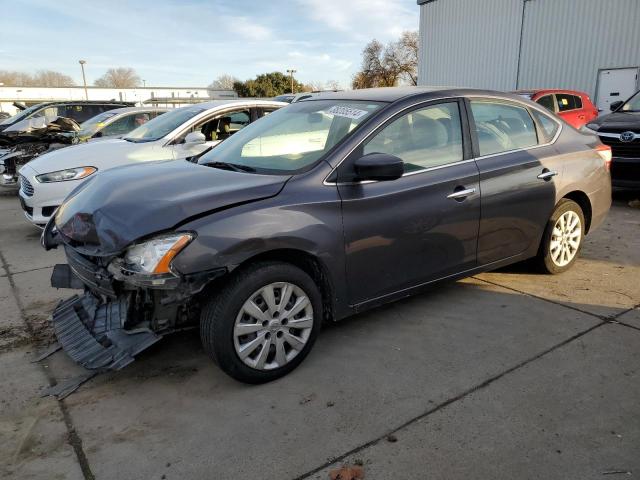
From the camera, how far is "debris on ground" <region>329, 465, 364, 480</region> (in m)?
2.17

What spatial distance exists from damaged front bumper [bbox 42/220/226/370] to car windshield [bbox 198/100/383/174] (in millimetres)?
1011

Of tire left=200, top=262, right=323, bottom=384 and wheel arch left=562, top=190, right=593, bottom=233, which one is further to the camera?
Answer: wheel arch left=562, top=190, right=593, bottom=233

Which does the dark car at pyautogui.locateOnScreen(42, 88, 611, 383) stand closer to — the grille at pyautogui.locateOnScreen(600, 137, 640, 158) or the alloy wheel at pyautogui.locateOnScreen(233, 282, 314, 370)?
the alloy wheel at pyautogui.locateOnScreen(233, 282, 314, 370)

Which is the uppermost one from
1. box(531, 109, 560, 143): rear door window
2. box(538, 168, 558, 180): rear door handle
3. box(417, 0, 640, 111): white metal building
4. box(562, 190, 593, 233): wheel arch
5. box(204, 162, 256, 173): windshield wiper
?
box(417, 0, 640, 111): white metal building

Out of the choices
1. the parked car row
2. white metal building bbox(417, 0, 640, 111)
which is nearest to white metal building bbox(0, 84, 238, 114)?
white metal building bbox(417, 0, 640, 111)

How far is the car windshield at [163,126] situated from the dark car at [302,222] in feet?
8.73

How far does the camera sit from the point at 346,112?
3.48 meters

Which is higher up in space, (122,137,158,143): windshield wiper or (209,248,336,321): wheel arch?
(122,137,158,143): windshield wiper

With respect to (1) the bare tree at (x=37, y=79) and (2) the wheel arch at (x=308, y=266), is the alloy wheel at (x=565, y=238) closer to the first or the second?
(2) the wheel arch at (x=308, y=266)

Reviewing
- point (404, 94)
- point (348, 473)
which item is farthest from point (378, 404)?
point (404, 94)

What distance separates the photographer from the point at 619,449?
2.29 m

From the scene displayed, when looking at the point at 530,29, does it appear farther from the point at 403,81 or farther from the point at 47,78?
the point at 47,78

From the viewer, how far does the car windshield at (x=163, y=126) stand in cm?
633

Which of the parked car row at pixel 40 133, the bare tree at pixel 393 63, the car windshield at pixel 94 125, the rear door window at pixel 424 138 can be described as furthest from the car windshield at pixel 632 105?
the bare tree at pixel 393 63
